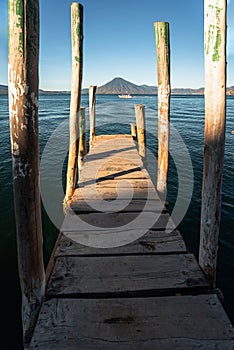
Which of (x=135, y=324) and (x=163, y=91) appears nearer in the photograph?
(x=135, y=324)

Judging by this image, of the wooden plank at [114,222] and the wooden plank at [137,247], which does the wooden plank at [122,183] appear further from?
the wooden plank at [137,247]

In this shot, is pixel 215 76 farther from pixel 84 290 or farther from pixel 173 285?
pixel 84 290

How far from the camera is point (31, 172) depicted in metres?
2.14

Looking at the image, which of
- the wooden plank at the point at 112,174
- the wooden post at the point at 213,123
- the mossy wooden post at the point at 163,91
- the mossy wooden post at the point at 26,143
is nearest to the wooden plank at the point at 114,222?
the wooden post at the point at 213,123

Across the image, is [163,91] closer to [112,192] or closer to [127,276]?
[112,192]

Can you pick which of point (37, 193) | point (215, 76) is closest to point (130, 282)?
point (37, 193)

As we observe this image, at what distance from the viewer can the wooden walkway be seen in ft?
A: 6.91

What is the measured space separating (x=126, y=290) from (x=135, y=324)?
397mm

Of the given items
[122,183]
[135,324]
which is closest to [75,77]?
[122,183]

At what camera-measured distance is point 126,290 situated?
8.55 feet

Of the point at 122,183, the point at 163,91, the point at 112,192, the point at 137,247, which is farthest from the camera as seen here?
the point at 122,183

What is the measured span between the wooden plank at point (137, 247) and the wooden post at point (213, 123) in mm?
441

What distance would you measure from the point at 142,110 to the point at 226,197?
4.13 m

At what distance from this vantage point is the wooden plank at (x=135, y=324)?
2.06m
